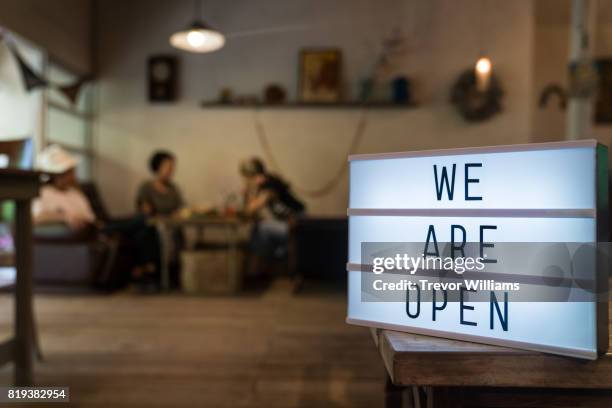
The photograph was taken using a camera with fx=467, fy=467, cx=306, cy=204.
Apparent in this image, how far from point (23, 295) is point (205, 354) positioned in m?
0.81

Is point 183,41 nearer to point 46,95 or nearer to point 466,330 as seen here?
point 46,95

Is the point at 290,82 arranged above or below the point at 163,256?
above

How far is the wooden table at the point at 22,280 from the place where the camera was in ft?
5.54

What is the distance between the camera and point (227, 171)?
5.02 meters

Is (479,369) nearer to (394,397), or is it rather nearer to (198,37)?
(394,397)

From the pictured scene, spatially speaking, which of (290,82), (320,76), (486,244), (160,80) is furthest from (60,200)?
(486,244)

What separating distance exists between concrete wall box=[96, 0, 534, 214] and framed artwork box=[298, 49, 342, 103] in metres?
0.10

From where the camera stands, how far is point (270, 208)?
412 cm

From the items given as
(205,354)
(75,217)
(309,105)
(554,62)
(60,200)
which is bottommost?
(205,354)

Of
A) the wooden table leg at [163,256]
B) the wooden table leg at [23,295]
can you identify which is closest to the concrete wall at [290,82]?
the wooden table leg at [163,256]

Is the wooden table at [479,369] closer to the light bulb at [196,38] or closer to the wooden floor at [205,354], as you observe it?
the wooden floor at [205,354]

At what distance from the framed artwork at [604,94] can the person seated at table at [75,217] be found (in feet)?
16.4

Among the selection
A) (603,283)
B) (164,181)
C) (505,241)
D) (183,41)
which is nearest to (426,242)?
(505,241)

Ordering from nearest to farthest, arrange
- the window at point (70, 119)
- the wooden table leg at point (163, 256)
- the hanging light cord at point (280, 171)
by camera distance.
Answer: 1. the wooden table leg at point (163, 256)
2. the window at point (70, 119)
3. the hanging light cord at point (280, 171)
